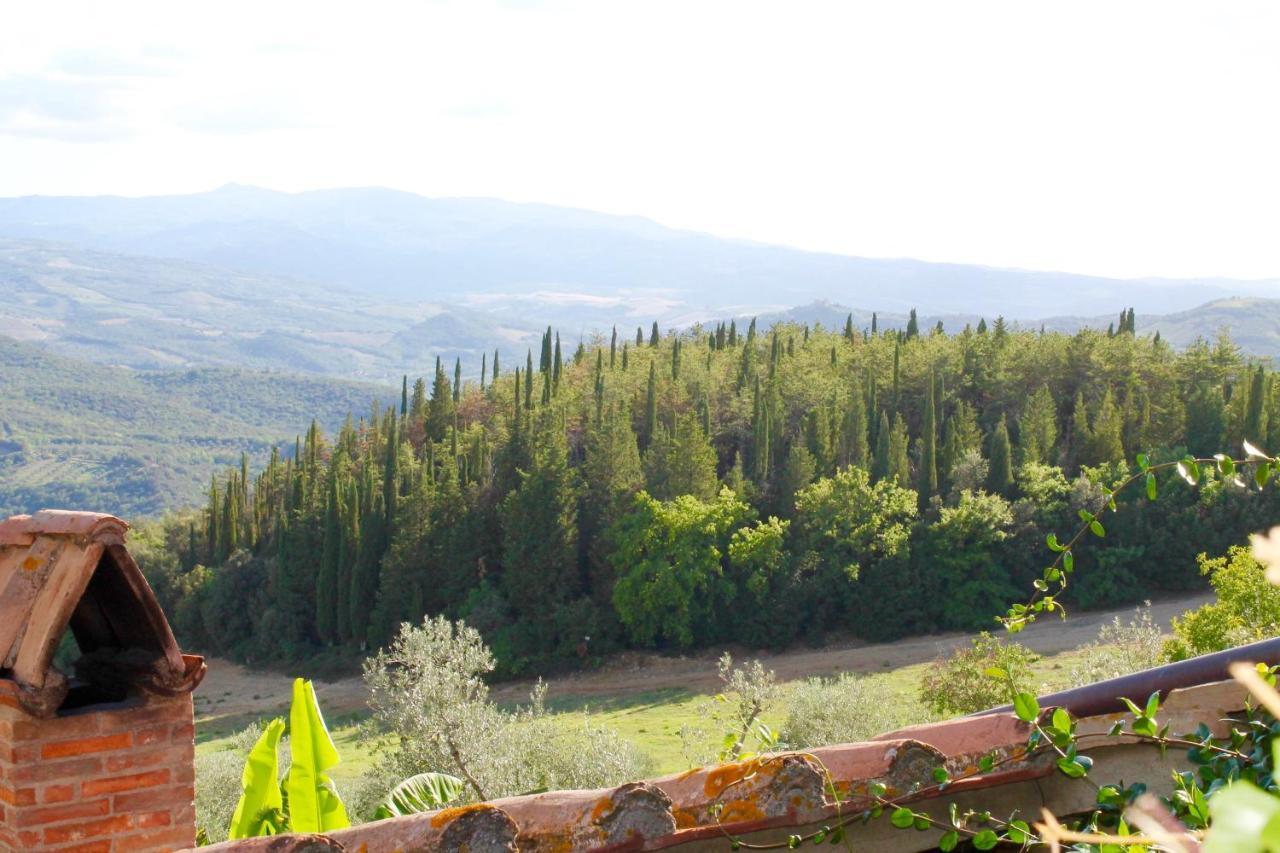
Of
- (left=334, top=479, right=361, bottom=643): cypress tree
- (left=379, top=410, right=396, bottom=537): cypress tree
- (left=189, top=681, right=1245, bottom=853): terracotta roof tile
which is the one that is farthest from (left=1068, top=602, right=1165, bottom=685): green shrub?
(left=334, top=479, right=361, bottom=643): cypress tree

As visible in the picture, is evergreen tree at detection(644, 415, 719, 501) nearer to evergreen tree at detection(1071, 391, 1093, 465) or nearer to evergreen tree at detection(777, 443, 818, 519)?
evergreen tree at detection(777, 443, 818, 519)

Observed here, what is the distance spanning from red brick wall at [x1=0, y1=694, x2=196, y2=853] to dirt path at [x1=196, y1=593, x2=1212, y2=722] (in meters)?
33.5

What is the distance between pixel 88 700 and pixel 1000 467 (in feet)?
133

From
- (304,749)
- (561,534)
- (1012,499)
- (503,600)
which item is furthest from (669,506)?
(304,749)

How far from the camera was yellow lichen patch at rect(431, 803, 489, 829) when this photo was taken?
325 centimetres

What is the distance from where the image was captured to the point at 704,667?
39.6 meters

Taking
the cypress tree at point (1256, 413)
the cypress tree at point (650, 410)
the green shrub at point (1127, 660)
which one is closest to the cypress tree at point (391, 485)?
the cypress tree at point (650, 410)

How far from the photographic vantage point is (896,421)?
4462 centimetres

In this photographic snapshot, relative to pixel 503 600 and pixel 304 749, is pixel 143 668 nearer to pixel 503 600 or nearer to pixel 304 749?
pixel 304 749

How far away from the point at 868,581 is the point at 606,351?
2408cm

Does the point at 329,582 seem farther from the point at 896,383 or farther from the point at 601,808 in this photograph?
the point at 601,808

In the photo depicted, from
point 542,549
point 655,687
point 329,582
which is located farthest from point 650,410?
point 329,582

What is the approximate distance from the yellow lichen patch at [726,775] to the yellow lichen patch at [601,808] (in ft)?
0.97

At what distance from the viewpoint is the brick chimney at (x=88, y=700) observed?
344 cm
